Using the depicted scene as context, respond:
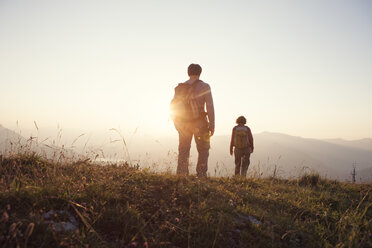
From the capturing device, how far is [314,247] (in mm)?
2664

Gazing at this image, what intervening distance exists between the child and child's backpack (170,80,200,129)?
3.77m

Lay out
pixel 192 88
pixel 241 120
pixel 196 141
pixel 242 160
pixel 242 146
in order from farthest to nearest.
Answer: pixel 241 120
pixel 242 160
pixel 242 146
pixel 196 141
pixel 192 88

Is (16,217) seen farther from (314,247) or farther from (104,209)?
(314,247)

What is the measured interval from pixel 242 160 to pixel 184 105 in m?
4.53

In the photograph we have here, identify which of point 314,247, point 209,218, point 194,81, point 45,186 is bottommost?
point 314,247

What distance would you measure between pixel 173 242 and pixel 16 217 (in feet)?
5.65

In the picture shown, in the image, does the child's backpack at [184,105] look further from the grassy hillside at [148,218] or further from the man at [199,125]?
the grassy hillside at [148,218]

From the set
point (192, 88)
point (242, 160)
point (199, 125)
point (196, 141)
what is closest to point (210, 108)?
point (199, 125)

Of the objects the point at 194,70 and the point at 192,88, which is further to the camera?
the point at 194,70

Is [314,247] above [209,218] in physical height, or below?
below

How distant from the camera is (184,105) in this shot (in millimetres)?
5992

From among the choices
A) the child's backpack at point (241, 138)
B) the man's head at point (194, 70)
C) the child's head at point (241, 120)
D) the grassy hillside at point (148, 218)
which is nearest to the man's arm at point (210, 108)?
the man's head at point (194, 70)

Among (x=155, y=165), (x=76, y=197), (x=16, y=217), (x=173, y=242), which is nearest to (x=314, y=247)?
(x=173, y=242)

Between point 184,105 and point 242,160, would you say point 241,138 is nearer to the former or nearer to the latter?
point 242,160
